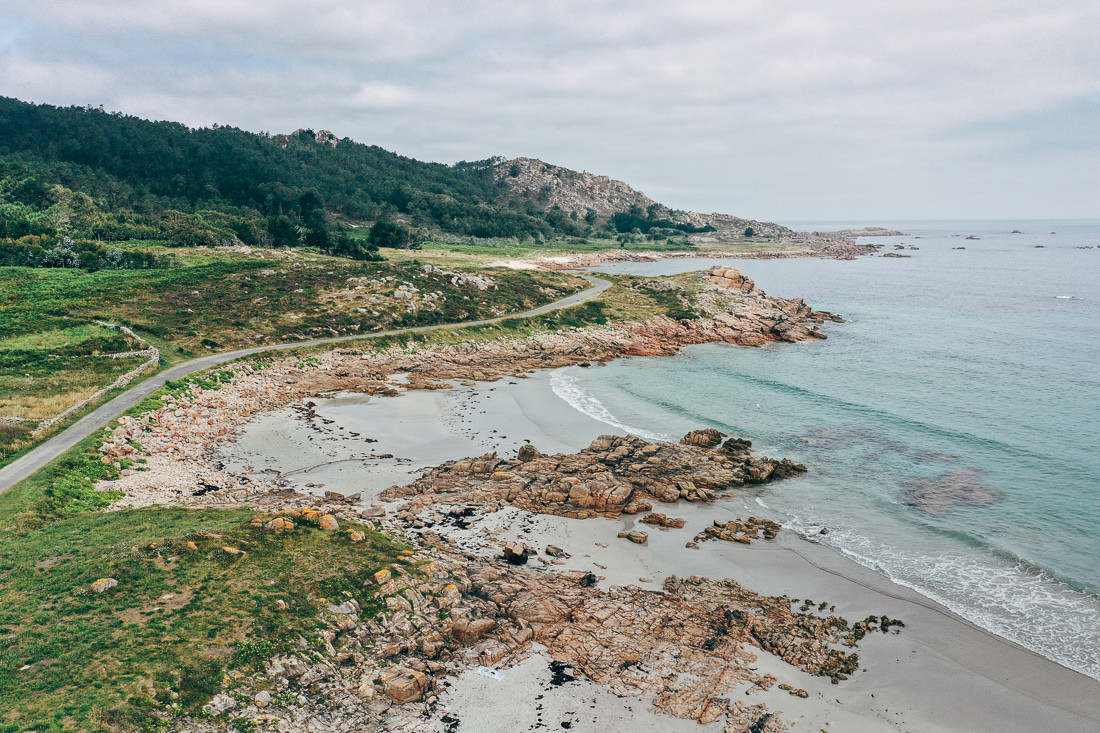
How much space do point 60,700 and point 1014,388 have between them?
6351cm

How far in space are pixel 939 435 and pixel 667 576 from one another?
92.3ft

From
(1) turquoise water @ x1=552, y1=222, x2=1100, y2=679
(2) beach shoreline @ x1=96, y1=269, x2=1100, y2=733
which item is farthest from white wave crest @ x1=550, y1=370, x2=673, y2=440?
(2) beach shoreline @ x1=96, y1=269, x2=1100, y2=733

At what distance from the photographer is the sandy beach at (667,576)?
16672mm

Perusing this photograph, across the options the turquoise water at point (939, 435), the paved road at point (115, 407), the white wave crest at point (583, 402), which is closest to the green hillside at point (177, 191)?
the paved road at point (115, 407)

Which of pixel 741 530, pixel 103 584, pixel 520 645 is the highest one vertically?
pixel 103 584

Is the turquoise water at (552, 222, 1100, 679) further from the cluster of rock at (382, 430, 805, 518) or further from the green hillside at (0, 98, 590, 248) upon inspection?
the green hillside at (0, 98, 590, 248)

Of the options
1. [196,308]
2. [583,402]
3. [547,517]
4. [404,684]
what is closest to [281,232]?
[196,308]

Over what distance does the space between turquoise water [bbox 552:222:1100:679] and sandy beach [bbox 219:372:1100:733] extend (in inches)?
76.1

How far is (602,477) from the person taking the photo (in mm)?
31234

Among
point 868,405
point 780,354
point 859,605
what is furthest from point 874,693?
point 780,354

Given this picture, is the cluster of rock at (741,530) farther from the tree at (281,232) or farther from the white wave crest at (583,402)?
Result: the tree at (281,232)

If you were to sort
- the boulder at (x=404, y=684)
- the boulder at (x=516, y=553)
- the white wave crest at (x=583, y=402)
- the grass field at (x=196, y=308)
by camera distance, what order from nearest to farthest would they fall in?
the boulder at (x=404, y=684)
the boulder at (x=516, y=553)
the grass field at (x=196, y=308)
the white wave crest at (x=583, y=402)

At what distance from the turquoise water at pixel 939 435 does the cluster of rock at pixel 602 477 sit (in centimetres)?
265

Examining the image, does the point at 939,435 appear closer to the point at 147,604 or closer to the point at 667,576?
the point at 667,576
